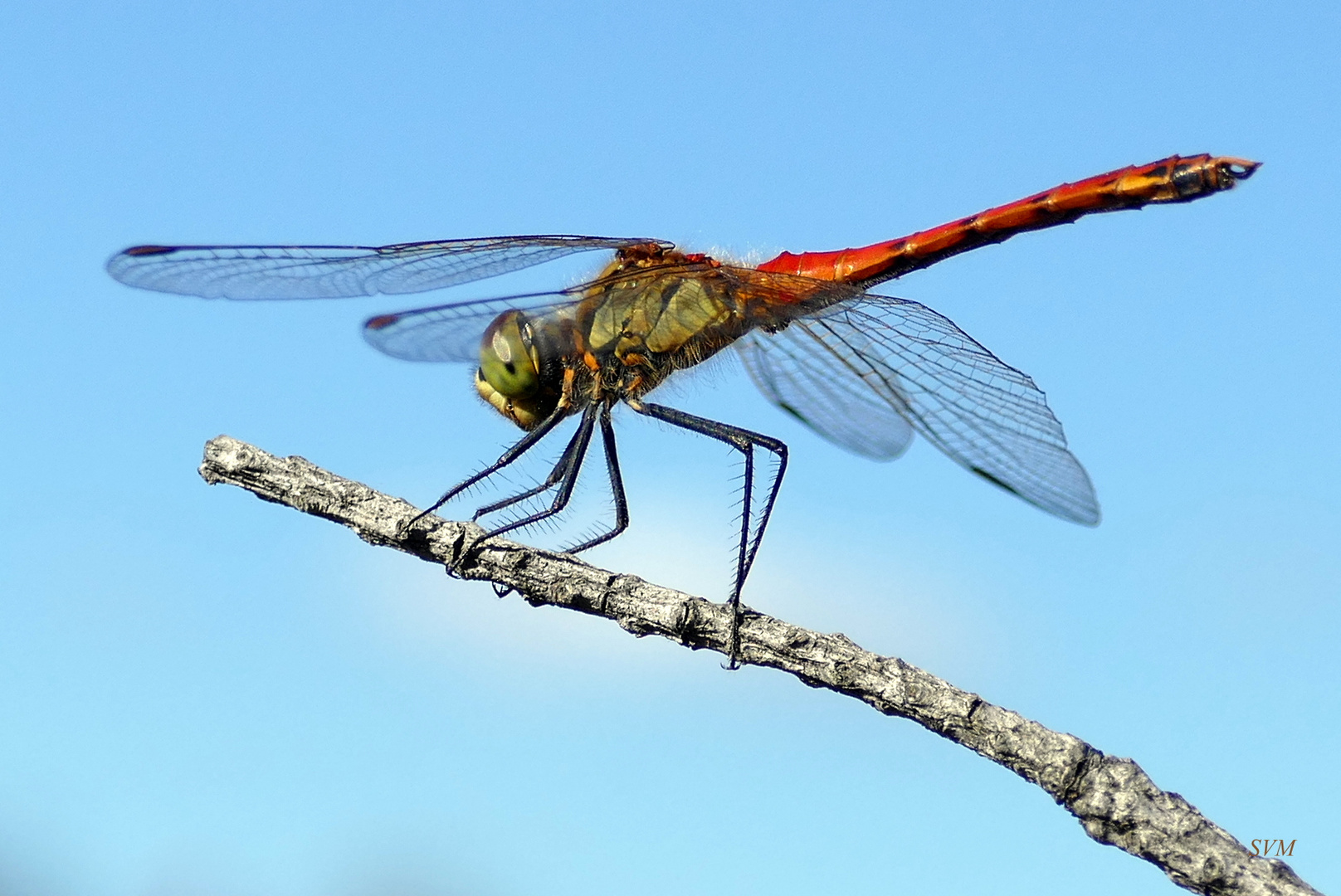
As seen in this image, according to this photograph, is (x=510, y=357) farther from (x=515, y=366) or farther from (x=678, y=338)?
(x=678, y=338)

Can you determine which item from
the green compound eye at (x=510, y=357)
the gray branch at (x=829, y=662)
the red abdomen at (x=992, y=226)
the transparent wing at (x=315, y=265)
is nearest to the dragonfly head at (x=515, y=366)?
the green compound eye at (x=510, y=357)

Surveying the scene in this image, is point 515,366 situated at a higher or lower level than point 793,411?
lower

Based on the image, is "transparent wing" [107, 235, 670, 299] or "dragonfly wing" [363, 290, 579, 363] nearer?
"dragonfly wing" [363, 290, 579, 363]

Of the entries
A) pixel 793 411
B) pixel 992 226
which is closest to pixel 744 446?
pixel 793 411

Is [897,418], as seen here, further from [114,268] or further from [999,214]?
[114,268]

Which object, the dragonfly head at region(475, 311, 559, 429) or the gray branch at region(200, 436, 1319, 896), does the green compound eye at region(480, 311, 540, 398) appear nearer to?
the dragonfly head at region(475, 311, 559, 429)

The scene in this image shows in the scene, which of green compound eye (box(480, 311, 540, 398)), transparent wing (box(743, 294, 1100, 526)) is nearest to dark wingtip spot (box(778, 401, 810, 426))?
transparent wing (box(743, 294, 1100, 526))
